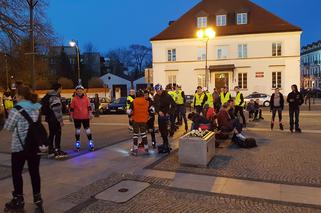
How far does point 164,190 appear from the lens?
6.83 m

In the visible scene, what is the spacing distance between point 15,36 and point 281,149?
17.7m

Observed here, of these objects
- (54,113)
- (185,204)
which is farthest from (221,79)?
(185,204)

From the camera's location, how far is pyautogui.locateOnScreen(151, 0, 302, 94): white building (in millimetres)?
44000

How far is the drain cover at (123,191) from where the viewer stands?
6379 millimetres

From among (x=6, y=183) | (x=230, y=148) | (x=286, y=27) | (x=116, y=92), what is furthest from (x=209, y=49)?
(x=6, y=183)

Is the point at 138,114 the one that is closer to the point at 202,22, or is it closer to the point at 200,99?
the point at 200,99

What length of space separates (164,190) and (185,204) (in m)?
0.86

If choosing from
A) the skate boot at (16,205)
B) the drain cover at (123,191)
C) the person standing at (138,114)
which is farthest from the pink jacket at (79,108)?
the skate boot at (16,205)

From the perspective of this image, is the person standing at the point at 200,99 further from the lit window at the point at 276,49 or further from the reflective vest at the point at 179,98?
the lit window at the point at 276,49

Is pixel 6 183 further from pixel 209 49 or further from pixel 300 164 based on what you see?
pixel 209 49

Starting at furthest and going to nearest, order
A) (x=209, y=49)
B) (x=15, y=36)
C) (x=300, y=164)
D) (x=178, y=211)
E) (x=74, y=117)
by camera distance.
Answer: (x=209, y=49) < (x=15, y=36) < (x=74, y=117) < (x=300, y=164) < (x=178, y=211)

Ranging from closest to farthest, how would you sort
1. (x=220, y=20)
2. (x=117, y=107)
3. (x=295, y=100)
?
(x=295, y=100) < (x=117, y=107) < (x=220, y=20)

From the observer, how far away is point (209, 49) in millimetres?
46688

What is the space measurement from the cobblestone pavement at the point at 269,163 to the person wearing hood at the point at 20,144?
10.8 ft
